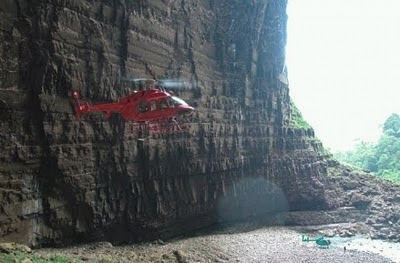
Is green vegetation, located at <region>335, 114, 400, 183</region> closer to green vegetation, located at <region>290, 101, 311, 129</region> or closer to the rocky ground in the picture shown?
green vegetation, located at <region>290, 101, 311, 129</region>

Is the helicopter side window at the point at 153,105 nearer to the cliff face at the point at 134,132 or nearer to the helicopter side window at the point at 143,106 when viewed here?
the helicopter side window at the point at 143,106

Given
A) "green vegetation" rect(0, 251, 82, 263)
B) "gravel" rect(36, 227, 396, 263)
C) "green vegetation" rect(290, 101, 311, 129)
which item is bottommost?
"gravel" rect(36, 227, 396, 263)

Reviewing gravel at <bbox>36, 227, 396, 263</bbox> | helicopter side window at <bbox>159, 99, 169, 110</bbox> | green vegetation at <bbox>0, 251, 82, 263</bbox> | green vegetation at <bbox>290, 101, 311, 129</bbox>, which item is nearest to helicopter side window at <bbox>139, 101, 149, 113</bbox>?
helicopter side window at <bbox>159, 99, 169, 110</bbox>

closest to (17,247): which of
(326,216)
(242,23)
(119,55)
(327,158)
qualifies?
(119,55)

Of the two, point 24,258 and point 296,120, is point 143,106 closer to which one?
point 24,258

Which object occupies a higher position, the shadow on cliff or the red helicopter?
the red helicopter

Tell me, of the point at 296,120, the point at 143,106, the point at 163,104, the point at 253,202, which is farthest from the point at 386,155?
the point at 143,106

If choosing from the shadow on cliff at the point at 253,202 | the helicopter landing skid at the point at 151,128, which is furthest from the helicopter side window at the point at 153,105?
the shadow on cliff at the point at 253,202

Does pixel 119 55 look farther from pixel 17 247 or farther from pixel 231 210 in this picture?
pixel 231 210
